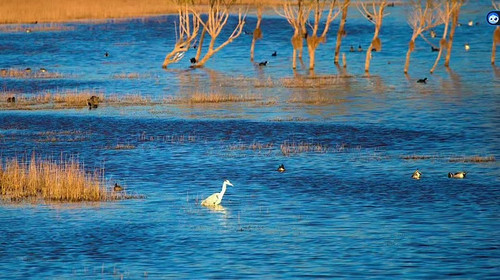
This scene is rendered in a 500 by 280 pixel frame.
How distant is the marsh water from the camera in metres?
18.9

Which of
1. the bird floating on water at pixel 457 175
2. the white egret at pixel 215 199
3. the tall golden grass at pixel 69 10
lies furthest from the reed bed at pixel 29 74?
the white egret at pixel 215 199

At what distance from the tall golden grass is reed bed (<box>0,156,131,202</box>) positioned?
6589cm

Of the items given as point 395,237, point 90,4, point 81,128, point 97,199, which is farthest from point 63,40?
point 395,237

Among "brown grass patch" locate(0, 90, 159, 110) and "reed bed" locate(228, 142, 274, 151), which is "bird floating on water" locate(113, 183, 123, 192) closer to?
"reed bed" locate(228, 142, 274, 151)

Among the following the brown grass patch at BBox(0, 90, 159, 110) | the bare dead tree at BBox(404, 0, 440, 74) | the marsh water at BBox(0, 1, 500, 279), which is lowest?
the marsh water at BBox(0, 1, 500, 279)

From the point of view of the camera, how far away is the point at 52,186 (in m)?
24.8

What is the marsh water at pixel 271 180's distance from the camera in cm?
1889

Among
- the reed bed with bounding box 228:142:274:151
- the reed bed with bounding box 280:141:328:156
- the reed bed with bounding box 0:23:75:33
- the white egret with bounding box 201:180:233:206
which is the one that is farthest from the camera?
the reed bed with bounding box 0:23:75:33

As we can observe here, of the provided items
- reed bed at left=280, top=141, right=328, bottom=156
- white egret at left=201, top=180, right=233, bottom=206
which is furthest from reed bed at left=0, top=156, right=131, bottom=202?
reed bed at left=280, top=141, right=328, bottom=156

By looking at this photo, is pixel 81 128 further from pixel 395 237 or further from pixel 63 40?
pixel 63 40

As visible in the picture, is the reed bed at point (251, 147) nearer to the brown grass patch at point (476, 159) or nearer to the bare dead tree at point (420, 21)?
the brown grass patch at point (476, 159)

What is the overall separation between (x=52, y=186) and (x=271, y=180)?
5601 millimetres

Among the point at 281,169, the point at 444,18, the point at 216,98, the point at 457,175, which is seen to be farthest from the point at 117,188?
the point at 444,18

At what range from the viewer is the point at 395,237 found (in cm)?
2056
